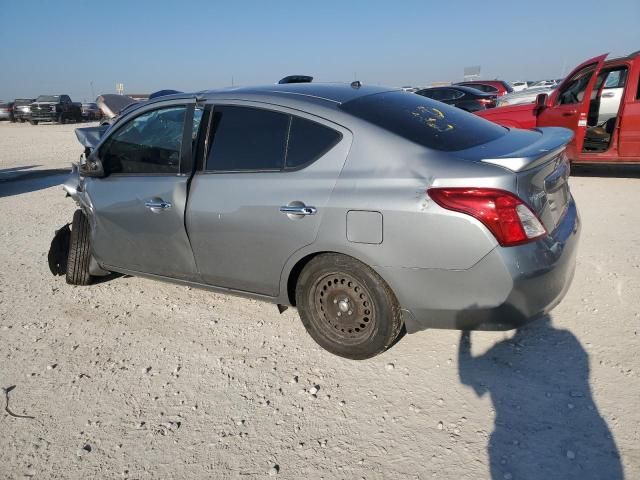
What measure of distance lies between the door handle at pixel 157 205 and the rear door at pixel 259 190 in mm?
217

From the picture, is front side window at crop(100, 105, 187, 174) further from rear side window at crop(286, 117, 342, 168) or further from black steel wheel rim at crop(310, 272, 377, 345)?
black steel wheel rim at crop(310, 272, 377, 345)

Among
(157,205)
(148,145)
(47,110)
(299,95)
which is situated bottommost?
(157,205)

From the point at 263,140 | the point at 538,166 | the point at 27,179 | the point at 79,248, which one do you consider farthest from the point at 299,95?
the point at 27,179

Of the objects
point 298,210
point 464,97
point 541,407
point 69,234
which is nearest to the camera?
point 541,407

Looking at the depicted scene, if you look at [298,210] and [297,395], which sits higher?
[298,210]

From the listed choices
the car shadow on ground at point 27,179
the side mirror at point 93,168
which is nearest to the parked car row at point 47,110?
the car shadow on ground at point 27,179

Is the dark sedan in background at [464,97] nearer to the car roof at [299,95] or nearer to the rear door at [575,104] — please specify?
the rear door at [575,104]

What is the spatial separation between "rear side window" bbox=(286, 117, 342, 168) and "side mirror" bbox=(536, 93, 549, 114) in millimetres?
6171

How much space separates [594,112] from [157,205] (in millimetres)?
7207

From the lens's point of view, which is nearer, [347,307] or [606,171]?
[347,307]

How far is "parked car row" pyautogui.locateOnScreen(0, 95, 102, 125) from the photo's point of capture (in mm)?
29156

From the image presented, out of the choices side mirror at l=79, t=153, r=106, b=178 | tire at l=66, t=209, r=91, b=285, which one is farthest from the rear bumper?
tire at l=66, t=209, r=91, b=285

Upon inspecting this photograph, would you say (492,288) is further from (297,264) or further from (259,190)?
(259,190)

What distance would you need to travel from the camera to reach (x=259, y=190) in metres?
2.79
